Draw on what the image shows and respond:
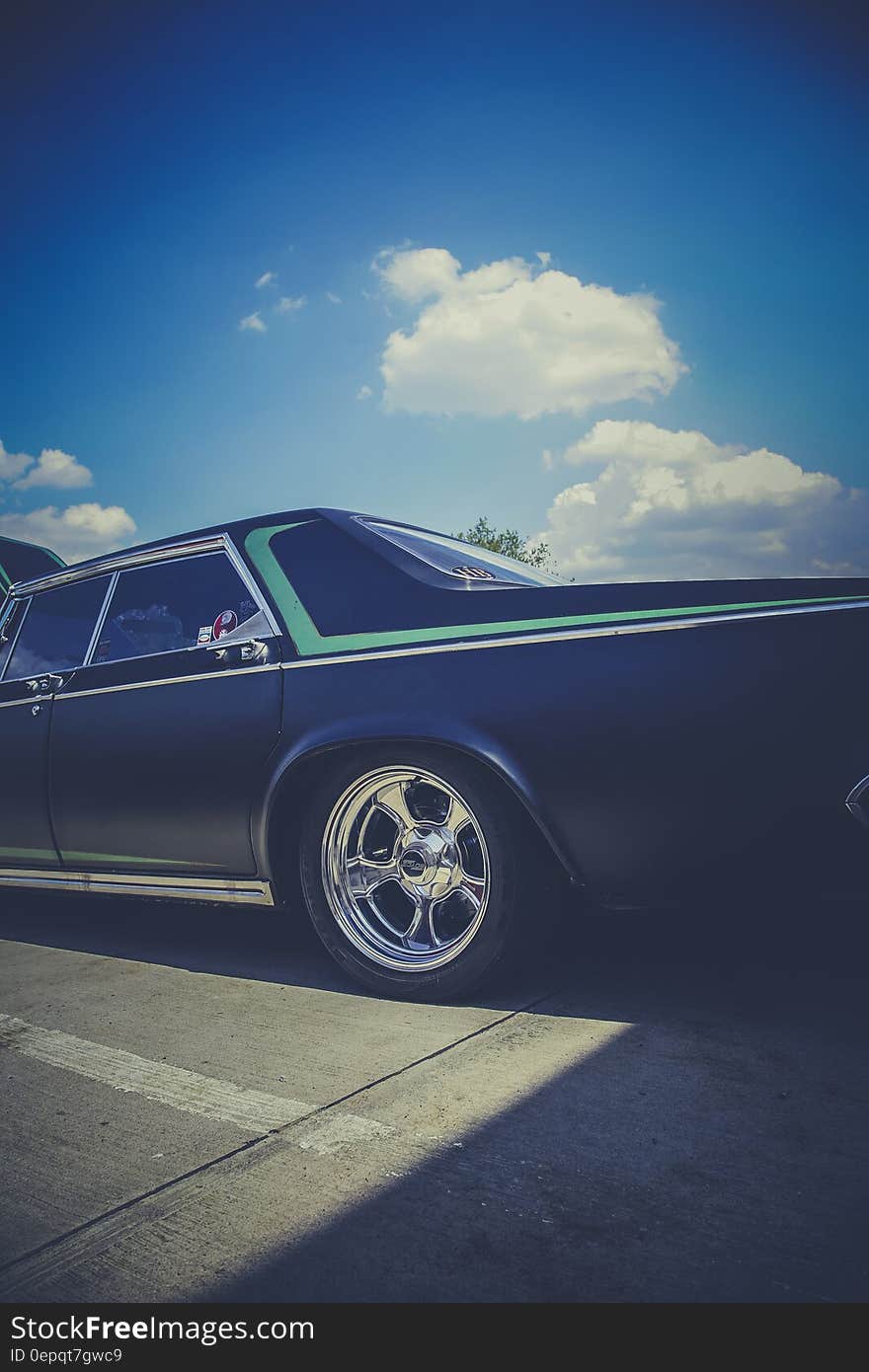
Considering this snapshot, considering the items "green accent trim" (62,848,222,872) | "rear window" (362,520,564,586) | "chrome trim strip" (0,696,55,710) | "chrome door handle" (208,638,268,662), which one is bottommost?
"green accent trim" (62,848,222,872)

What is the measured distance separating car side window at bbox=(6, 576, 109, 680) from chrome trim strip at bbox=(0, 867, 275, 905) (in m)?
0.81

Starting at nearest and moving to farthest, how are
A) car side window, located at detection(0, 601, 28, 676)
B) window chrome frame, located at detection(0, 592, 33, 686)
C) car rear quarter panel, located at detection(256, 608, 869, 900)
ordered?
car rear quarter panel, located at detection(256, 608, 869, 900)
window chrome frame, located at detection(0, 592, 33, 686)
car side window, located at detection(0, 601, 28, 676)

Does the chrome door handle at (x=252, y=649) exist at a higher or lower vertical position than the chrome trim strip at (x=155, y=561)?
lower

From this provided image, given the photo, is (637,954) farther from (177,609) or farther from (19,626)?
(19,626)

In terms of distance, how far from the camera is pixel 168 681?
3252 millimetres

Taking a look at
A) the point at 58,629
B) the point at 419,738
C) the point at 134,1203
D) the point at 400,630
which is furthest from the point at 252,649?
the point at 134,1203

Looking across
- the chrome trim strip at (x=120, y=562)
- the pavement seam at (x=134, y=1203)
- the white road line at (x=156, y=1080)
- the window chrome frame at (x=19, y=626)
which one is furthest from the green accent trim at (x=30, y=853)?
the pavement seam at (x=134, y=1203)

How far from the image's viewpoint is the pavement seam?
1.50 metres

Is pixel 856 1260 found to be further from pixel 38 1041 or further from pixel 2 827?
pixel 2 827

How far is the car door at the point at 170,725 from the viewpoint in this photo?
118 inches

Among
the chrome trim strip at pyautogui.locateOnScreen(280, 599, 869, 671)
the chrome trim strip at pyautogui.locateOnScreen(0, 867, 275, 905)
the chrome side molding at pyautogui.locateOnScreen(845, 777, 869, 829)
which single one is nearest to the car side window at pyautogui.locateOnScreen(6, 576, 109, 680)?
the chrome trim strip at pyautogui.locateOnScreen(0, 867, 275, 905)

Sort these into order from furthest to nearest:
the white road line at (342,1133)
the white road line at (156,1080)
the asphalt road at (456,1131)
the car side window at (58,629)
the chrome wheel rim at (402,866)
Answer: the car side window at (58,629) → the chrome wheel rim at (402,866) → the white road line at (156,1080) → the white road line at (342,1133) → the asphalt road at (456,1131)

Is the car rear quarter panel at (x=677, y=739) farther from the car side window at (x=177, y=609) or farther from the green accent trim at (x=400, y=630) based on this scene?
the car side window at (x=177, y=609)

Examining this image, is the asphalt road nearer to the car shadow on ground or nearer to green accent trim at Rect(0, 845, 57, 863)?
the car shadow on ground
